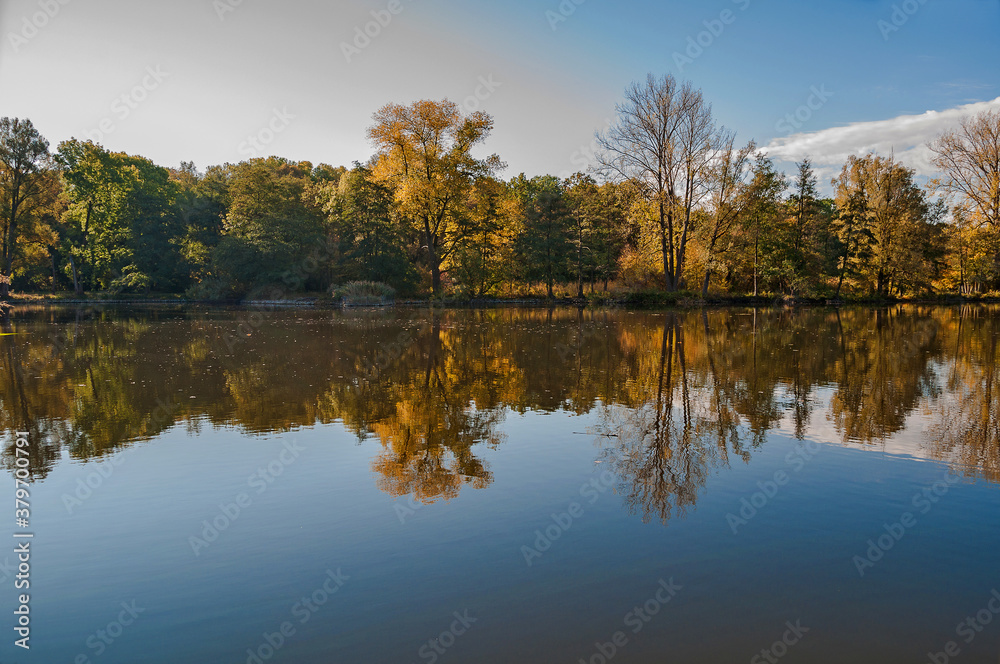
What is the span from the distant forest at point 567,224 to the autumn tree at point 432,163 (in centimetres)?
11

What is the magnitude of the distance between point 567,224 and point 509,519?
137ft

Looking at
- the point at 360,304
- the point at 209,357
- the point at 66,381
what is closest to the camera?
the point at 66,381

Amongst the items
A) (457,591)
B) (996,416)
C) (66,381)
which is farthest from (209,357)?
(996,416)

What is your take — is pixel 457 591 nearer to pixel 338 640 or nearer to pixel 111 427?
pixel 338 640

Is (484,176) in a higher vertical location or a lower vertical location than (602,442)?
higher

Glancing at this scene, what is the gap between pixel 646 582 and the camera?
418 cm

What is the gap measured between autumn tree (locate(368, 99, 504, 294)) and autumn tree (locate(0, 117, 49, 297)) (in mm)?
28055

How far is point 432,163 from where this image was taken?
44094mm

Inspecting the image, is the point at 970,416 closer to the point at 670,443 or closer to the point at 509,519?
the point at 670,443

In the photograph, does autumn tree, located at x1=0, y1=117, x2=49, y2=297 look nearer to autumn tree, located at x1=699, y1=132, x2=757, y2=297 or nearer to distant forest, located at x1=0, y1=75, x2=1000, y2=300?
distant forest, located at x1=0, y1=75, x2=1000, y2=300

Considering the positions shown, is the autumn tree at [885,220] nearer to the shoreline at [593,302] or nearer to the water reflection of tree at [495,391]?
the shoreline at [593,302]

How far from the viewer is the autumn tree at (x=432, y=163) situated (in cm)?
4344

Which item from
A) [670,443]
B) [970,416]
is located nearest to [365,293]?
[670,443]

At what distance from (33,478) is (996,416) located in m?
12.5
